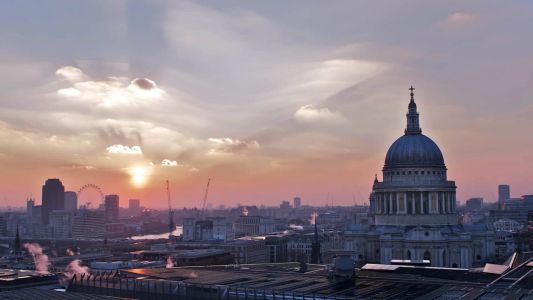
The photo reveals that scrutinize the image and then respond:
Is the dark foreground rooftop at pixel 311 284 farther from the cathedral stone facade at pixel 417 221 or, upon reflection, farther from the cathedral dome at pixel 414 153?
the cathedral dome at pixel 414 153

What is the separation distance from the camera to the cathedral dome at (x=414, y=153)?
415ft

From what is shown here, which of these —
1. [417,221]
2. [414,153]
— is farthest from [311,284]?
[414,153]

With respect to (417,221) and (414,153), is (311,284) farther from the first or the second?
(414,153)

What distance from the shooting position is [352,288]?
6272cm

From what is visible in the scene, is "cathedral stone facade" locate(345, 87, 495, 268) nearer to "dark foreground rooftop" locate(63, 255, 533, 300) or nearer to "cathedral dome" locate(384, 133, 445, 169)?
"cathedral dome" locate(384, 133, 445, 169)

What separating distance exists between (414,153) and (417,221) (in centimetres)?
1387

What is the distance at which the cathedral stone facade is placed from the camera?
11594 centimetres

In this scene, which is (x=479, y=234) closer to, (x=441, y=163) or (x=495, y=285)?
(x=441, y=163)

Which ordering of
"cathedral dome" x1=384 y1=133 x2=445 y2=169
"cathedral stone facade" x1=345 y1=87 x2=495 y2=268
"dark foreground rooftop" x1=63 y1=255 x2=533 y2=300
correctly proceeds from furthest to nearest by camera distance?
"cathedral dome" x1=384 y1=133 x2=445 y2=169 < "cathedral stone facade" x1=345 y1=87 x2=495 y2=268 < "dark foreground rooftop" x1=63 y1=255 x2=533 y2=300

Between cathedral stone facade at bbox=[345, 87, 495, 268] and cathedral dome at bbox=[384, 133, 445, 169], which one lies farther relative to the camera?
cathedral dome at bbox=[384, 133, 445, 169]

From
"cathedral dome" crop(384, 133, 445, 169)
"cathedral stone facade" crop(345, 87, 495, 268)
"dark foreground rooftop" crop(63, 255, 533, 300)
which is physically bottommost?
"dark foreground rooftop" crop(63, 255, 533, 300)

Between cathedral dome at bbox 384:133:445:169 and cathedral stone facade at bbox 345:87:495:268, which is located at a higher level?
cathedral dome at bbox 384:133:445:169

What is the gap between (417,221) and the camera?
4833 inches

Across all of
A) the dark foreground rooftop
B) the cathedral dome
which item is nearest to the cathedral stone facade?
the cathedral dome
